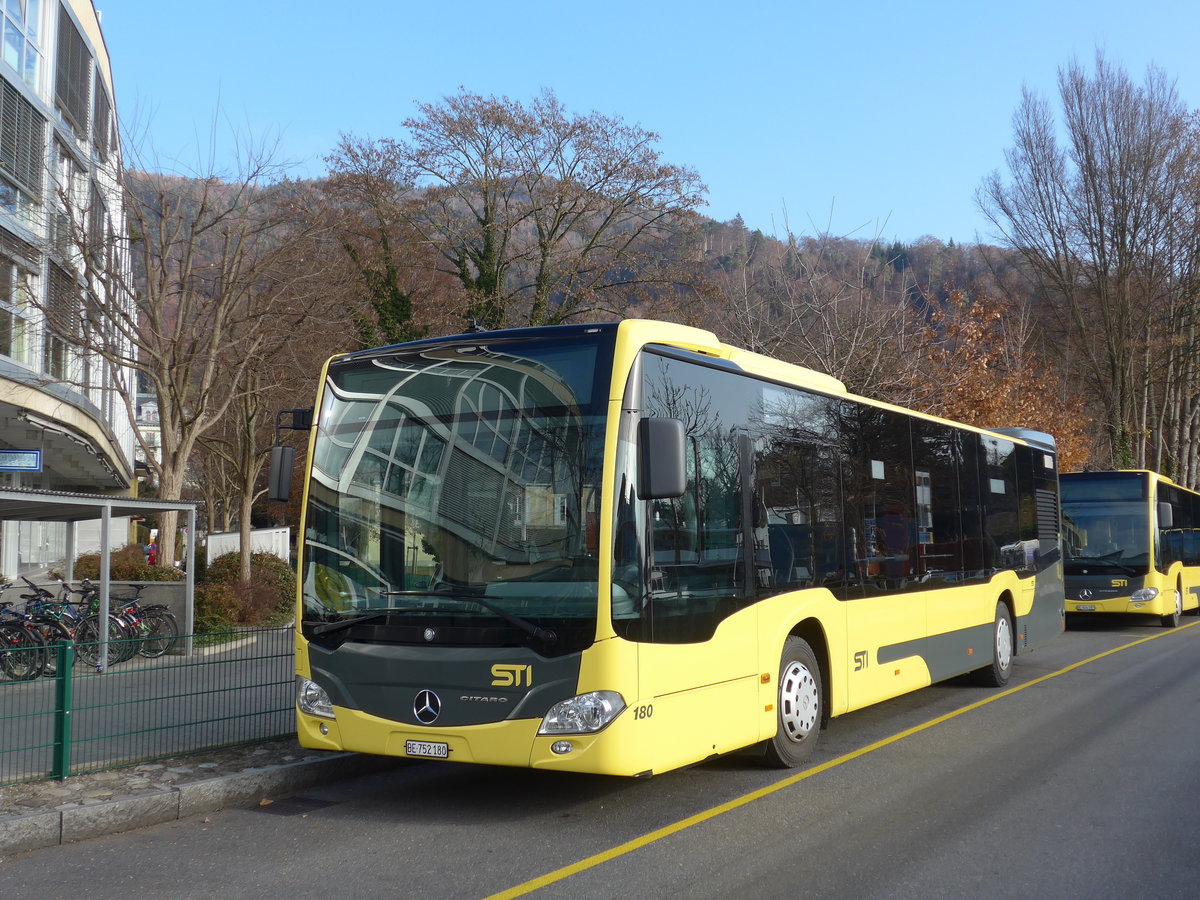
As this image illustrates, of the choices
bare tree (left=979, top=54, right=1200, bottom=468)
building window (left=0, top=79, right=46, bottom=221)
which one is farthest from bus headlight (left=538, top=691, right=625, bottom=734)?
bare tree (left=979, top=54, right=1200, bottom=468)

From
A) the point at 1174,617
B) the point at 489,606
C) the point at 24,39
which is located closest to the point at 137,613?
the point at 489,606

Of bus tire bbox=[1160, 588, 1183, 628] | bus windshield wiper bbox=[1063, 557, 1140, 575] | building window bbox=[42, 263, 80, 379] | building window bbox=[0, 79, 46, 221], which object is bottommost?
bus tire bbox=[1160, 588, 1183, 628]

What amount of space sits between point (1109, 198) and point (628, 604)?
3748 cm

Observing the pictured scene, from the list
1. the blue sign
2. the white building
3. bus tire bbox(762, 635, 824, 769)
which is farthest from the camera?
the white building

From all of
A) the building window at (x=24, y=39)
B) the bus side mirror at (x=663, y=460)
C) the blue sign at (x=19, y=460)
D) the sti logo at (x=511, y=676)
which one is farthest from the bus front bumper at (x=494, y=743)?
the building window at (x=24, y=39)

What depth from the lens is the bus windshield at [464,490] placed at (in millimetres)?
6637

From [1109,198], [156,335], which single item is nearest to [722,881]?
[156,335]

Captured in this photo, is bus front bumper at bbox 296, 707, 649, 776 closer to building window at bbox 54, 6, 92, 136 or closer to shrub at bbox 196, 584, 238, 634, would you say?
shrub at bbox 196, 584, 238, 634

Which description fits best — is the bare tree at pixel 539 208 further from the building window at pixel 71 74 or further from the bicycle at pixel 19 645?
the bicycle at pixel 19 645

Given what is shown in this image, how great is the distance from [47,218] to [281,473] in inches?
533

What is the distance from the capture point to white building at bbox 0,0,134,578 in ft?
61.1

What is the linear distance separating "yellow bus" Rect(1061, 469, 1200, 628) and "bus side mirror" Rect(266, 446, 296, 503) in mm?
17567

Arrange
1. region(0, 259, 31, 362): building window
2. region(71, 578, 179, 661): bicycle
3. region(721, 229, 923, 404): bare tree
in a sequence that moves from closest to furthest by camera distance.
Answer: region(71, 578, 179, 661): bicycle, region(0, 259, 31, 362): building window, region(721, 229, 923, 404): bare tree

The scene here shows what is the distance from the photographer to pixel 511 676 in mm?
6566
